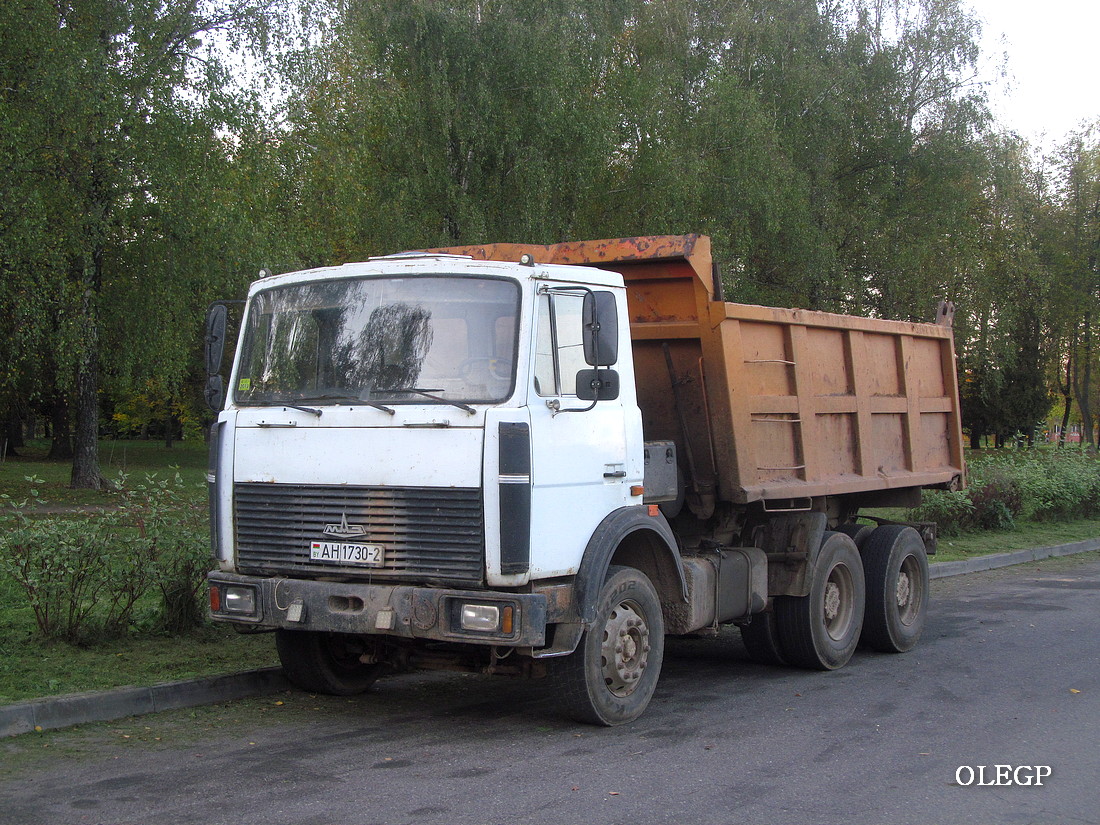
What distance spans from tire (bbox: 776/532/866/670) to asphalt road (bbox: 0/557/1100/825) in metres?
0.23

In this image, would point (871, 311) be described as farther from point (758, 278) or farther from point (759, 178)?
point (759, 178)

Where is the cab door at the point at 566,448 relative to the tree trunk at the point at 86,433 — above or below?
below

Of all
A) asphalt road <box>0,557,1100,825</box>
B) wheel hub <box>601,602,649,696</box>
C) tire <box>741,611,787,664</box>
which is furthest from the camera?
tire <box>741,611,787,664</box>

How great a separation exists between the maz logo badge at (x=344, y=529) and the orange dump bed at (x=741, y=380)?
224cm

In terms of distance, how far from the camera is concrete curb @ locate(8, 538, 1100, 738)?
20.2ft

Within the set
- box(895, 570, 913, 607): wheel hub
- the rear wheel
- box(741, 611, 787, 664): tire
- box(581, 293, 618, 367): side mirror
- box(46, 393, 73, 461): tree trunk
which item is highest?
box(46, 393, 73, 461): tree trunk

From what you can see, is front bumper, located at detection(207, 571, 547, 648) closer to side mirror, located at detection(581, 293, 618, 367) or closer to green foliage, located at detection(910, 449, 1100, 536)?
side mirror, located at detection(581, 293, 618, 367)

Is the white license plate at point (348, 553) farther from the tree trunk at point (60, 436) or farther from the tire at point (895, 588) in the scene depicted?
the tree trunk at point (60, 436)

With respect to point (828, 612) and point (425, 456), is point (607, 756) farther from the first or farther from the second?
point (828, 612)

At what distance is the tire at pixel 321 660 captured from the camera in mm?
7133

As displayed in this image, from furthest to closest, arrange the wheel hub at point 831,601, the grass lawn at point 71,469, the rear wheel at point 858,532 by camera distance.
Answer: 1. the grass lawn at point 71,469
2. the rear wheel at point 858,532
3. the wheel hub at point 831,601

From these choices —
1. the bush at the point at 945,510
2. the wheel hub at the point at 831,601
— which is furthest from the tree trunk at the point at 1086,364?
the wheel hub at the point at 831,601

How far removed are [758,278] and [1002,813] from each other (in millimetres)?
25853

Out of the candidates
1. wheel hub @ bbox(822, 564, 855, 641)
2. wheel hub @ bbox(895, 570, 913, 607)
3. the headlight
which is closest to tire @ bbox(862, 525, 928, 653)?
wheel hub @ bbox(895, 570, 913, 607)
